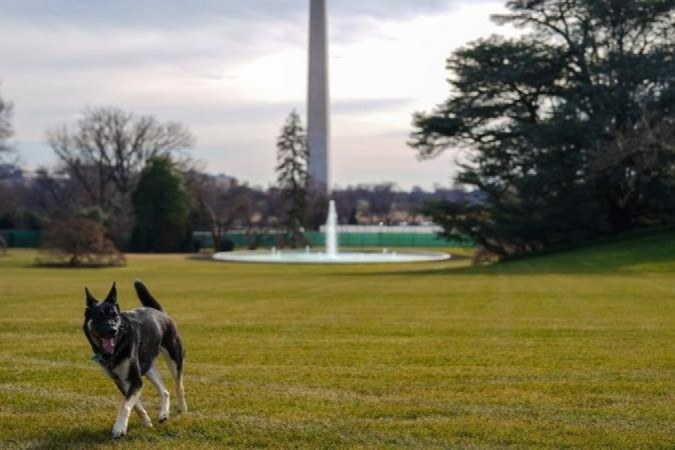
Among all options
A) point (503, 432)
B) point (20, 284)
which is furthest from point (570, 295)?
point (20, 284)

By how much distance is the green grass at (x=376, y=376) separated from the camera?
8086mm

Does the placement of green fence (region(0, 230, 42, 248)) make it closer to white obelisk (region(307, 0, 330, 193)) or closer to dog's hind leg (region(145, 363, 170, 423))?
white obelisk (region(307, 0, 330, 193))

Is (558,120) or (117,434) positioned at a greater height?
(558,120)

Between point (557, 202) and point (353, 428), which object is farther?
point (557, 202)

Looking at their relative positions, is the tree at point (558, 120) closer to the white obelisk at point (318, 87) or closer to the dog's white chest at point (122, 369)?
the white obelisk at point (318, 87)

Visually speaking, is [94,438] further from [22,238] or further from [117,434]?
[22,238]

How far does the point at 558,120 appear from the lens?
48.6 m

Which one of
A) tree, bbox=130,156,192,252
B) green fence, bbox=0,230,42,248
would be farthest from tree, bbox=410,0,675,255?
green fence, bbox=0,230,42,248

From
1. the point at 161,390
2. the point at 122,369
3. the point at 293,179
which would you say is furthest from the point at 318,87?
the point at 122,369

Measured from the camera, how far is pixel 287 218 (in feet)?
283

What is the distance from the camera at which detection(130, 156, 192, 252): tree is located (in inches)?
3014

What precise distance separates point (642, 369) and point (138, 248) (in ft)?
228

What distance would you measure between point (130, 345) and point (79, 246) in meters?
51.7

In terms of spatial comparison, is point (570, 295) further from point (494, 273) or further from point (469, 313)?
point (494, 273)
